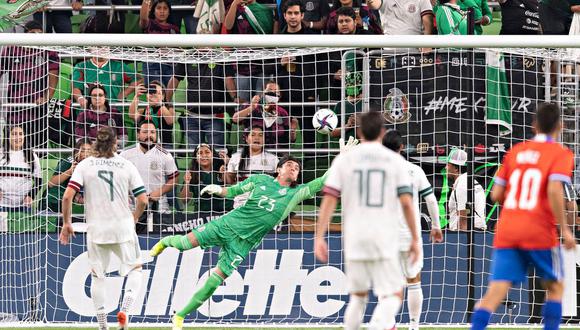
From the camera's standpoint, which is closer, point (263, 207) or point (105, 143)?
point (105, 143)

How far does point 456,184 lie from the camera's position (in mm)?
14570

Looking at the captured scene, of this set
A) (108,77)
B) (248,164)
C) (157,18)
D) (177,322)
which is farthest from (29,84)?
(177,322)

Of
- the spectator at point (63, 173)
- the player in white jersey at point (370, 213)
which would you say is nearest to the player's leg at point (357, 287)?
the player in white jersey at point (370, 213)

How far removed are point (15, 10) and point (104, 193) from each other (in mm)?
4910

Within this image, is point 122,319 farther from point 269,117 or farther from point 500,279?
point 500,279

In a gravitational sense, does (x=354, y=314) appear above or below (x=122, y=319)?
above

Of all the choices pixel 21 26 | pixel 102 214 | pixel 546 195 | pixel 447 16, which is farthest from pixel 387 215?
pixel 21 26

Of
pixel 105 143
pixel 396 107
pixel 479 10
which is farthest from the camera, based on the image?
pixel 479 10

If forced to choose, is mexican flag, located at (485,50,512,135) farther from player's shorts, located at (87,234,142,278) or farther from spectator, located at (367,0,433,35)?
player's shorts, located at (87,234,142,278)

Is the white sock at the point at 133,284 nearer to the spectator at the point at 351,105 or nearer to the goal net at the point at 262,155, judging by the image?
the goal net at the point at 262,155

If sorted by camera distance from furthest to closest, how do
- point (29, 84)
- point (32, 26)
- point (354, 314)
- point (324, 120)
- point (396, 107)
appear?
point (32, 26) → point (29, 84) → point (396, 107) → point (324, 120) → point (354, 314)

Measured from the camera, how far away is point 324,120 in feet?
47.2

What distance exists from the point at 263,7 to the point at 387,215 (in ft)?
26.8

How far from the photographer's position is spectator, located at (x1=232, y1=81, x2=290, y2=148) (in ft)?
48.9
